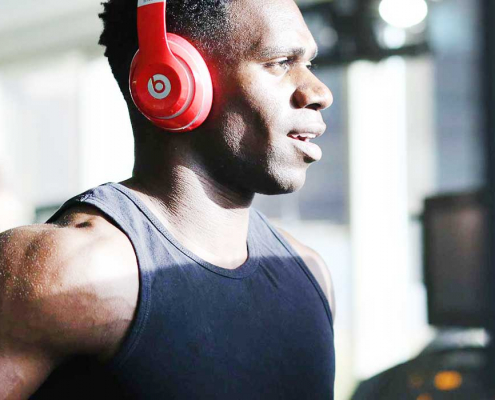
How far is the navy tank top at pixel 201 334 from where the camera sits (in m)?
0.86

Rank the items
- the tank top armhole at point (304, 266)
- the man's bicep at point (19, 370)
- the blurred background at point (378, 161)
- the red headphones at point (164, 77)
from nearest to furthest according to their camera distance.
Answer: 1. the man's bicep at point (19, 370)
2. the red headphones at point (164, 77)
3. the tank top armhole at point (304, 266)
4. the blurred background at point (378, 161)

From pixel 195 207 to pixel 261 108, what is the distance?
0.58 feet

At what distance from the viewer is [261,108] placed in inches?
38.8

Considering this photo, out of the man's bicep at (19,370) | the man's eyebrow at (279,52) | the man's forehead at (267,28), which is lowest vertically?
the man's bicep at (19,370)

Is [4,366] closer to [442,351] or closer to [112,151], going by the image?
[442,351]

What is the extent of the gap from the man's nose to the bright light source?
9.18 ft

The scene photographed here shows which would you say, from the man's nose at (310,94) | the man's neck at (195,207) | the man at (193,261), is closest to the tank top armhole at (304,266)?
the man at (193,261)

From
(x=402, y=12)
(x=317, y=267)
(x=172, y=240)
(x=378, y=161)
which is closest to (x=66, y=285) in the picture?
(x=172, y=240)

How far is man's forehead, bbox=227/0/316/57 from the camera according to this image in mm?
998

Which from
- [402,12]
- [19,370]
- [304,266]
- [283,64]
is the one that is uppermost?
[402,12]

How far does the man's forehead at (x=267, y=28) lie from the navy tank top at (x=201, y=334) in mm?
285

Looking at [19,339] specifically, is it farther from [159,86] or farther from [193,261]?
[159,86]

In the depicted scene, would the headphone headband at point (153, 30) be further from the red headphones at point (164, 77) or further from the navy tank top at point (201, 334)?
the navy tank top at point (201, 334)

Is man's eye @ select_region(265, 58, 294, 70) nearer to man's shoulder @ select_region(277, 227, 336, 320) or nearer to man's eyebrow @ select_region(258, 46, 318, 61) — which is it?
man's eyebrow @ select_region(258, 46, 318, 61)
